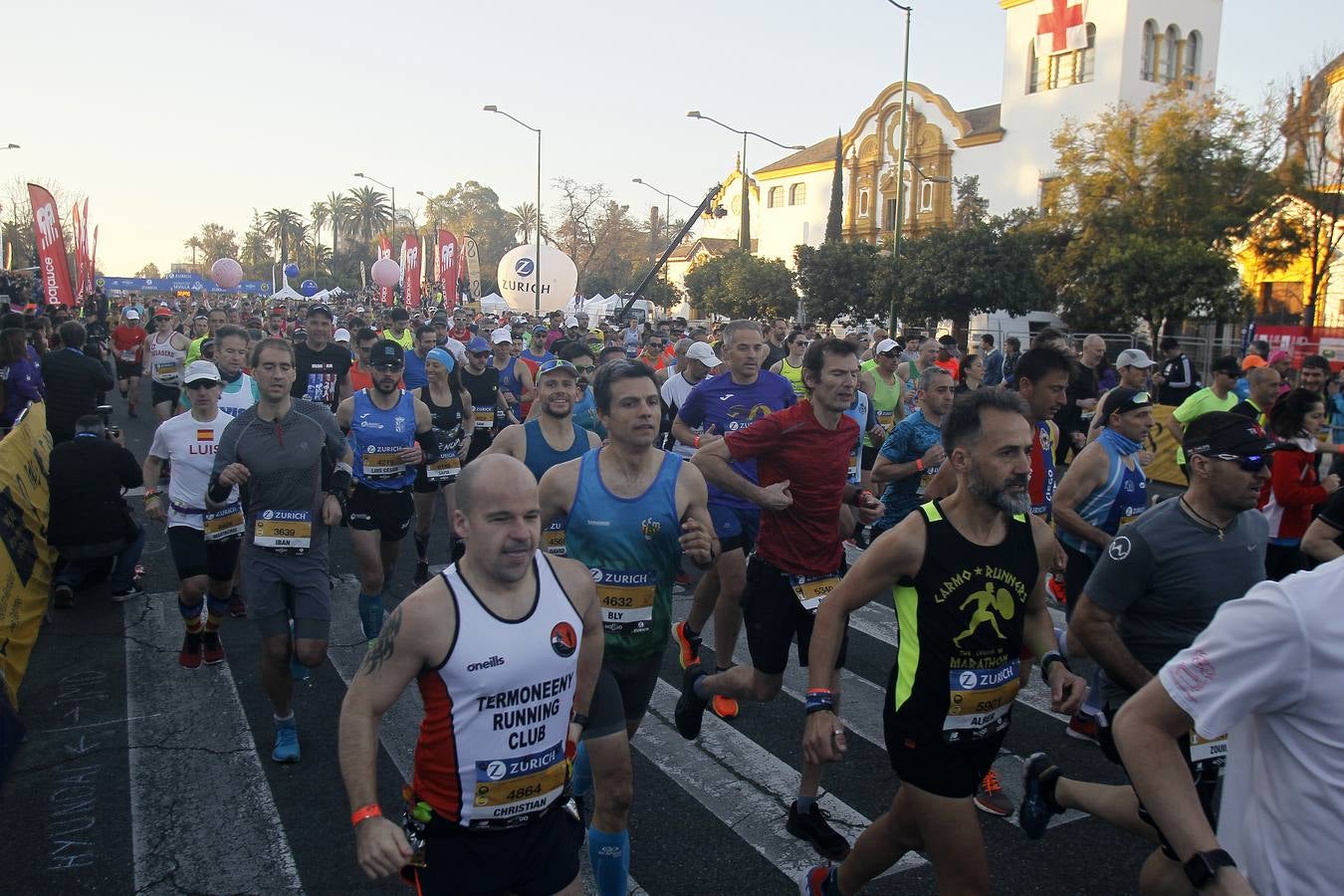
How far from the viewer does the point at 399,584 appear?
8656 mm

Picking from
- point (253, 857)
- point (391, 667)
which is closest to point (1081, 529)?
point (391, 667)

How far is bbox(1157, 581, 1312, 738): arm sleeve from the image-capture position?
75.3 inches

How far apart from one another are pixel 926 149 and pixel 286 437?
66.4 metres

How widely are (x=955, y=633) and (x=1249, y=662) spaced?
4.66ft

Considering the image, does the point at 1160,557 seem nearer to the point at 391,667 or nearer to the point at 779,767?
the point at 779,767

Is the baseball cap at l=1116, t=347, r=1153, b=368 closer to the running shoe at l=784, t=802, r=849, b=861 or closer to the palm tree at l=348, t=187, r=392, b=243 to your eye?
the running shoe at l=784, t=802, r=849, b=861

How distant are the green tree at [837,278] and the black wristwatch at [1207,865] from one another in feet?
134

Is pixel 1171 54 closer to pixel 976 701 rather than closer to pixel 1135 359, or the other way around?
pixel 1135 359

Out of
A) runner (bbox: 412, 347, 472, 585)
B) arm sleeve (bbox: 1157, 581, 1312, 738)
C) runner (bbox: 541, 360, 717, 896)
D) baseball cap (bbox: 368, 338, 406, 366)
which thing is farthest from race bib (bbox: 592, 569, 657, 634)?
runner (bbox: 412, 347, 472, 585)

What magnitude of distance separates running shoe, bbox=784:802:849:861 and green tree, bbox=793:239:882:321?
1524 inches

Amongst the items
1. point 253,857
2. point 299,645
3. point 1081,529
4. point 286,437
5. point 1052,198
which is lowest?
point 253,857

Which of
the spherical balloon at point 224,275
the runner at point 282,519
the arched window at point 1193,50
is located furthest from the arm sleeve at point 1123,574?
the arched window at point 1193,50

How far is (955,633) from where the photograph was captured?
11.0ft

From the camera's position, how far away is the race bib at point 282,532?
5418 mm
